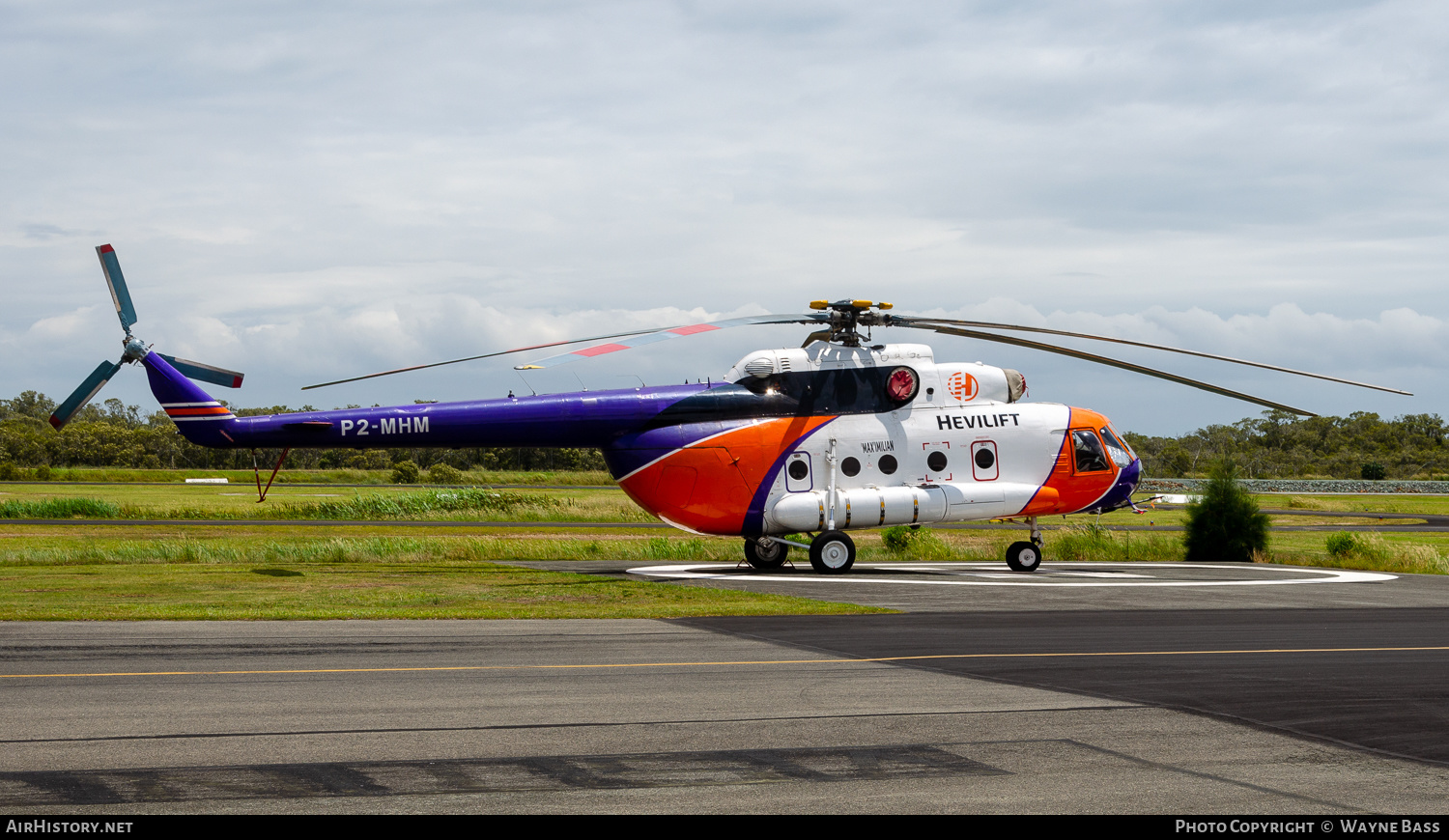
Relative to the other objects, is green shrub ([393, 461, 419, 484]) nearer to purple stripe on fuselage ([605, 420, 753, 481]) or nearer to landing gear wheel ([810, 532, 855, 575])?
purple stripe on fuselage ([605, 420, 753, 481])

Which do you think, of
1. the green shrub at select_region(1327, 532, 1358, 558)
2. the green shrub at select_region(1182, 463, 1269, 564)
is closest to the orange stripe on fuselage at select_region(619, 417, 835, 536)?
the green shrub at select_region(1182, 463, 1269, 564)

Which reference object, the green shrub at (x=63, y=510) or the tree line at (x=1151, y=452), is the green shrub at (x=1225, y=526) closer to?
the green shrub at (x=63, y=510)

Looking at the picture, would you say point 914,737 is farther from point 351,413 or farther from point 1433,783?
point 351,413

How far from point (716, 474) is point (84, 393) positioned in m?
12.3

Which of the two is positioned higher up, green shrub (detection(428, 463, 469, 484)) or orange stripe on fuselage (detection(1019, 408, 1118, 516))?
orange stripe on fuselage (detection(1019, 408, 1118, 516))

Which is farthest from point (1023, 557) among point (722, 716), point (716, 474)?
point (722, 716)

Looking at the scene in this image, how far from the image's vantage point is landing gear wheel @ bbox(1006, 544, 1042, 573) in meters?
25.1

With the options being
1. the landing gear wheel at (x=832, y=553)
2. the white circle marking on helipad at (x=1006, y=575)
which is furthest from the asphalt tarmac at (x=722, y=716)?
the landing gear wheel at (x=832, y=553)

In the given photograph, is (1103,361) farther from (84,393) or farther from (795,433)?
(84,393)

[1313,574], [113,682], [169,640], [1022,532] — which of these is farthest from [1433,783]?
[1022,532]

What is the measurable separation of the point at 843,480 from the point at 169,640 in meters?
14.1

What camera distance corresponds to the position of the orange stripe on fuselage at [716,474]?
76.8 feet

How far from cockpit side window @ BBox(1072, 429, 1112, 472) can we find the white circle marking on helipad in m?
2.33

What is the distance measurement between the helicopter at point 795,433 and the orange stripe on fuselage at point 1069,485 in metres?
0.04
